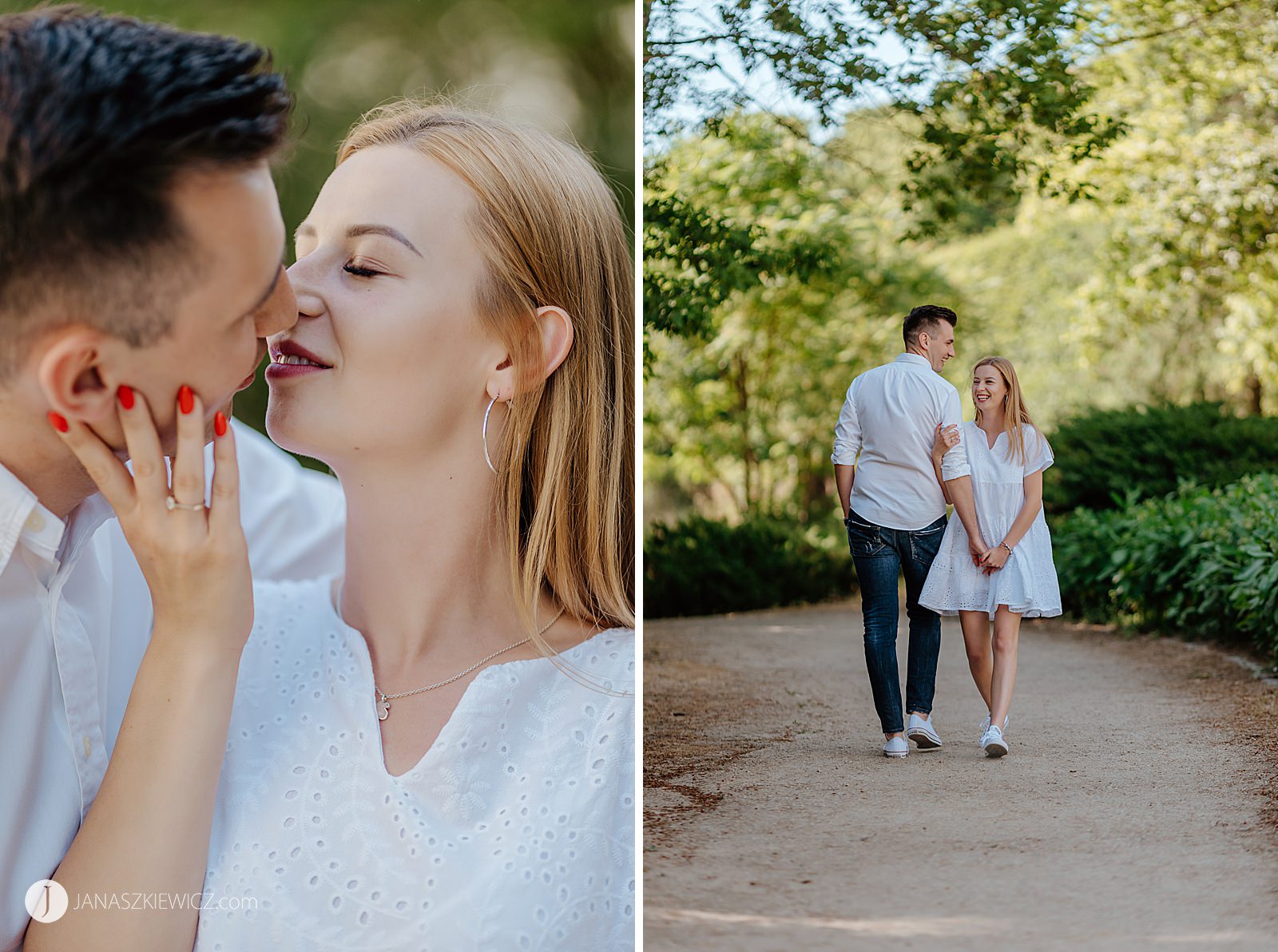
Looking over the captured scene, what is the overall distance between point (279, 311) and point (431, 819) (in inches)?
33.3

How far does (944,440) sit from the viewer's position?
7.81ft

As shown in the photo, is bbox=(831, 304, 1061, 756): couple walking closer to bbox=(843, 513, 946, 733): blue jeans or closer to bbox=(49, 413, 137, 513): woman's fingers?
bbox=(843, 513, 946, 733): blue jeans

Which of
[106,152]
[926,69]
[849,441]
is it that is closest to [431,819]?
[106,152]

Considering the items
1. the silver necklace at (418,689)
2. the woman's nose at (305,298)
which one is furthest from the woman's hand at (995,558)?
the woman's nose at (305,298)

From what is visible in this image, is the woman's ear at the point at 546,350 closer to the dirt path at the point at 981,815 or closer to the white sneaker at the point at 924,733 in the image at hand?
the dirt path at the point at 981,815

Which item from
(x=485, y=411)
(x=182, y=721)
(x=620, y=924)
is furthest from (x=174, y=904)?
(x=485, y=411)

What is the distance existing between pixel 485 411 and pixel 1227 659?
218 cm

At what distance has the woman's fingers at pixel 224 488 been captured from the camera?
5.49 feet

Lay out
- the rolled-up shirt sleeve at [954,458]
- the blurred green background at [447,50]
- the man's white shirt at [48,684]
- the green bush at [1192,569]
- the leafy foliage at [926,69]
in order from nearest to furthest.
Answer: the man's white shirt at [48,684] < the rolled-up shirt sleeve at [954,458] < the leafy foliage at [926,69] < the green bush at [1192,569] < the blurred green background at [447,50]

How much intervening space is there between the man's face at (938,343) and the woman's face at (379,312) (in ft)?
3.47

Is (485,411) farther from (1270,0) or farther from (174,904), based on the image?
(1270,0)

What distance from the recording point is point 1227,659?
9.70 ft
